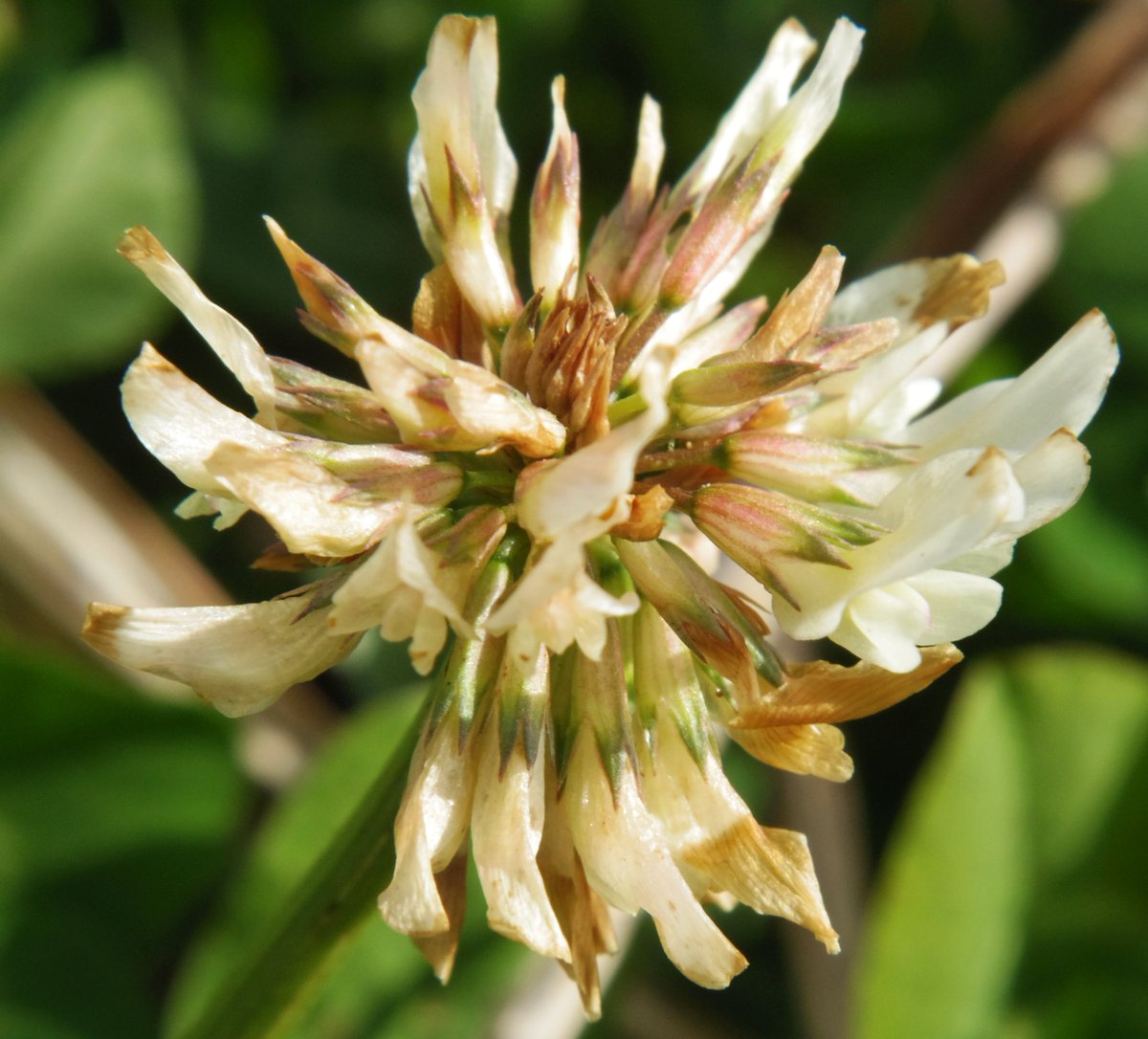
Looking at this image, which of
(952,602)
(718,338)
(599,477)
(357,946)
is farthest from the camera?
(357,946)

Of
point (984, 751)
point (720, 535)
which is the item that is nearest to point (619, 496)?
point (720, 535)

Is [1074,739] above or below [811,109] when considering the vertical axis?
below

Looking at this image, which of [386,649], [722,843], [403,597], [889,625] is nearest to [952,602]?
[889,625]

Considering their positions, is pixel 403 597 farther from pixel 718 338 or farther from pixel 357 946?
pixel 357 946

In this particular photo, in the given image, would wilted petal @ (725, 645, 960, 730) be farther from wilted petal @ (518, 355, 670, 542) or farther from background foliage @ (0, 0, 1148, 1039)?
background foliage @ (0, 0, 1148, 1039)

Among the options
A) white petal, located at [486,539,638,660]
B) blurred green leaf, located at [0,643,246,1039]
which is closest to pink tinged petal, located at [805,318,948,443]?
white petal, located at [486,539,638,660]

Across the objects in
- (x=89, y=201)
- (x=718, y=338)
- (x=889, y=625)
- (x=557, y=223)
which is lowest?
(x=889, y=625)
